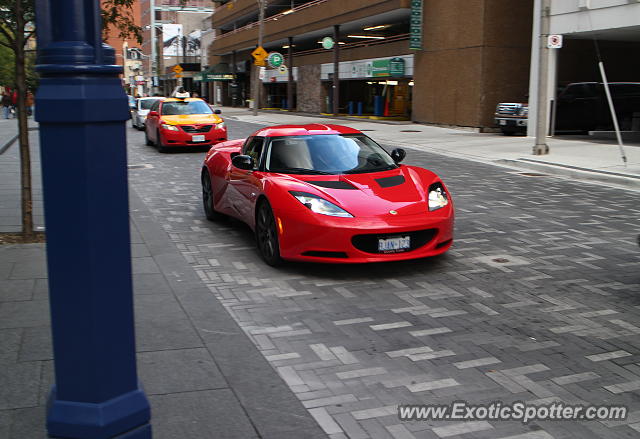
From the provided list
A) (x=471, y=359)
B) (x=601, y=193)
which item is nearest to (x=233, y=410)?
(x=471, y=359)

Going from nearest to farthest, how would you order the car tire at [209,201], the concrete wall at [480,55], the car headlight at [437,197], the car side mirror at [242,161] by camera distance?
the car headlight at [437,197] → the car side mirror at [242,161] → the car tire at [209,201] → the concrete wall at [480,55]

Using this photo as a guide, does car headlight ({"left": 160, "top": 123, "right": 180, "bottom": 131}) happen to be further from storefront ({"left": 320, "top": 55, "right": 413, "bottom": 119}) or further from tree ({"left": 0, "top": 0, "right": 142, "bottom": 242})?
storefront ({"left": 320, "top": 55, "right": 413, "bottom": 119})

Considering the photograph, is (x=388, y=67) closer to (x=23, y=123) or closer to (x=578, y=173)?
(x=578, y=173)

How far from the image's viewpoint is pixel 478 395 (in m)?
4.10

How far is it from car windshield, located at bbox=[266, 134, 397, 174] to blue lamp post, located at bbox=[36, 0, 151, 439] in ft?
16.4

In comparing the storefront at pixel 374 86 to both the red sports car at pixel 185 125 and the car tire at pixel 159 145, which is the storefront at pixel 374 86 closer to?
the red sports car at pixel 185 125

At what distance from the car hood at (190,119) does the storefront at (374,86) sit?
50.3 feet

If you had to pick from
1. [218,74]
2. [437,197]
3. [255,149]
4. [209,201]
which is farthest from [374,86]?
[437,197]

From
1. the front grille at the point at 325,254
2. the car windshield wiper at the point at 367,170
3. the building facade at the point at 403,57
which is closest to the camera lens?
the front grille at the point at 325,254

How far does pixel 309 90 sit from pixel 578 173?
33038 mm

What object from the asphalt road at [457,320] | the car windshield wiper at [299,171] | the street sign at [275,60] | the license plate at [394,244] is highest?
the street sign at [275,60]

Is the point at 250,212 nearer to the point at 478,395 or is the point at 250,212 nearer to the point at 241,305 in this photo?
the point at 241,305

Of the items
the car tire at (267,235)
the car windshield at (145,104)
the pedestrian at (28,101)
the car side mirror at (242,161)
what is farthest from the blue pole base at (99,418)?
the car windshield at (145,104)

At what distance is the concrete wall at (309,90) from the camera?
44750mm
